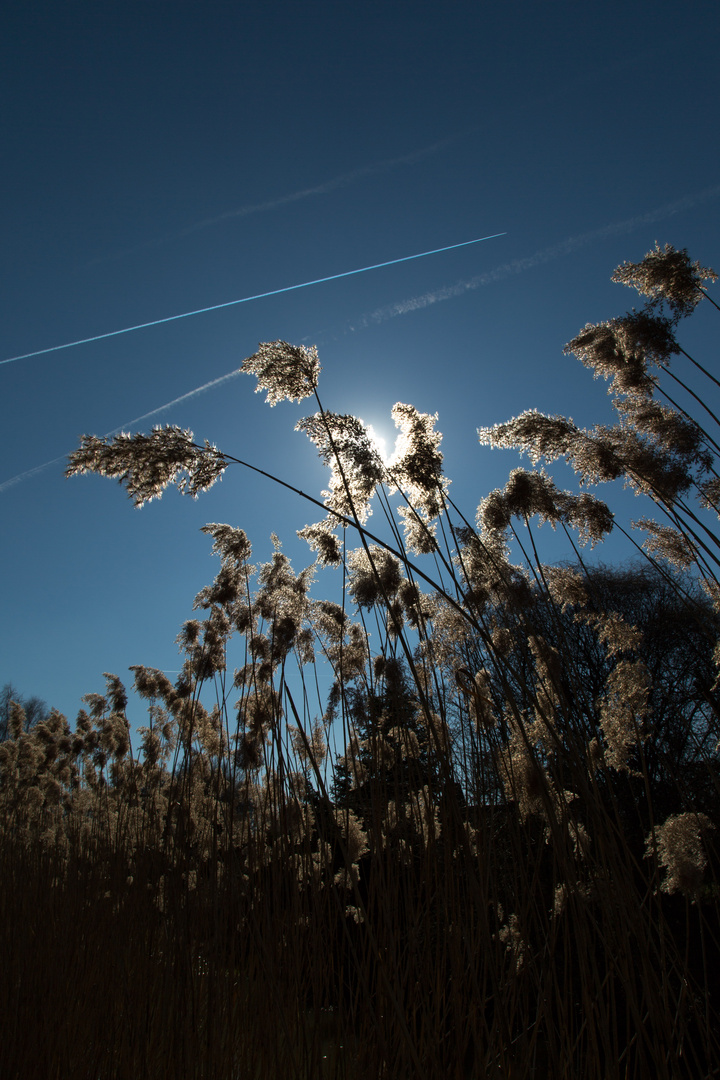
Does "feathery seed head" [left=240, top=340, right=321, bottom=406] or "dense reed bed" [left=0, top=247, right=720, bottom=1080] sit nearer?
"dense reed bed" [left=0, top=247, right=720, bottom=1080]

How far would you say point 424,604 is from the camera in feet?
12.3

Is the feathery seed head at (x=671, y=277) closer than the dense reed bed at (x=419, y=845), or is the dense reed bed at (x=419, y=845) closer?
the dense reed bed at (x=419, y=845)

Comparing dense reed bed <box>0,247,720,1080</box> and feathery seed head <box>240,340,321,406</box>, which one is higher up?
feathery seed head <box>240,340,321,406</box>

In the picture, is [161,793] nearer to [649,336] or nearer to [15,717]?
[15,717]

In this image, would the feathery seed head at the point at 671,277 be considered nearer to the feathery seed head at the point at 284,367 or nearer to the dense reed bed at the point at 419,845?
the dense reed bed at the point at 419,845

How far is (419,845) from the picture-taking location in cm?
318

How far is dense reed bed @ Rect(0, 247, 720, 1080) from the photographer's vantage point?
1502mm

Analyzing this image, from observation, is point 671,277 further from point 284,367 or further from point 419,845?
point 419,845

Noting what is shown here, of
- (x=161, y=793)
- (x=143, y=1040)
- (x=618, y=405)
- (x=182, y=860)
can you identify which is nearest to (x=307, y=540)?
(x=182, y=860)

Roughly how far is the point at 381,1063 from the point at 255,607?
2667 millimetres

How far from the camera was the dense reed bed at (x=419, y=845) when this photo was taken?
150 centimetres

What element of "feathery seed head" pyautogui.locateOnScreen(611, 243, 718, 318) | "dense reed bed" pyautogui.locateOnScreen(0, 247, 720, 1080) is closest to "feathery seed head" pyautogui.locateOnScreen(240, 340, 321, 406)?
"dense reed bed" pyautogui.locateOnScreen(0, 247, 720, 1080)

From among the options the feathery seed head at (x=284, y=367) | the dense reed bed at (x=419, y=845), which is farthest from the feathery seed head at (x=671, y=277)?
the feathery seed head at (x=284, y=367)

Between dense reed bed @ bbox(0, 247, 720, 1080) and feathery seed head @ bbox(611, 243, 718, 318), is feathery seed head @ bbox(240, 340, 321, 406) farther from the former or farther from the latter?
feathery seed head @ bbox(611, 243, 718, 318)
